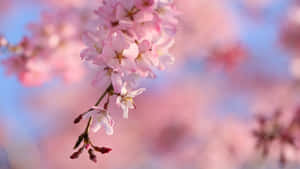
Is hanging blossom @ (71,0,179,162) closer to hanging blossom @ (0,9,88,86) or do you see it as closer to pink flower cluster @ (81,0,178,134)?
pink flower cluster @ (81,0,178,134)

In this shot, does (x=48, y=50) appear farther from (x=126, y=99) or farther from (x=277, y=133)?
(x=277, y=133)

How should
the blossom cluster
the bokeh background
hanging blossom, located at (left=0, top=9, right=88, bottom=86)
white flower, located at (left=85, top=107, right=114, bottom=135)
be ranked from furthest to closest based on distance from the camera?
the bokeh background, the blossom cluster, hanging blossom, located at (left=0, top=9, right=88, bottom=86), white flower, located at (left=85, top=107, right=114, bottom=135)

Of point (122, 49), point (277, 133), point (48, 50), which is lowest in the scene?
point (277, 133)

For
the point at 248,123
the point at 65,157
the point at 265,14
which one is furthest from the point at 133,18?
the point at 265,14

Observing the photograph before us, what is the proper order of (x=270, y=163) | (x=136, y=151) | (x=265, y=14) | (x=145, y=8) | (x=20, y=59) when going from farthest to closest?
(x=265, y=14) < (x=136, y=151) < (x=270, y=163) < (x=20, y=59) < (x=145, y=8)

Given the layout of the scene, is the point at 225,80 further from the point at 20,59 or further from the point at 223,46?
the point at 20,59

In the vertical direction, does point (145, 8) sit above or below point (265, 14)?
below

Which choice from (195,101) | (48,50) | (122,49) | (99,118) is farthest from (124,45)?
(195,101)

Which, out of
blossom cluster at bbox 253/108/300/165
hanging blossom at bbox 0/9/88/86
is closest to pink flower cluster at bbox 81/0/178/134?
hanging blossom at bbox 0/9/88/86
